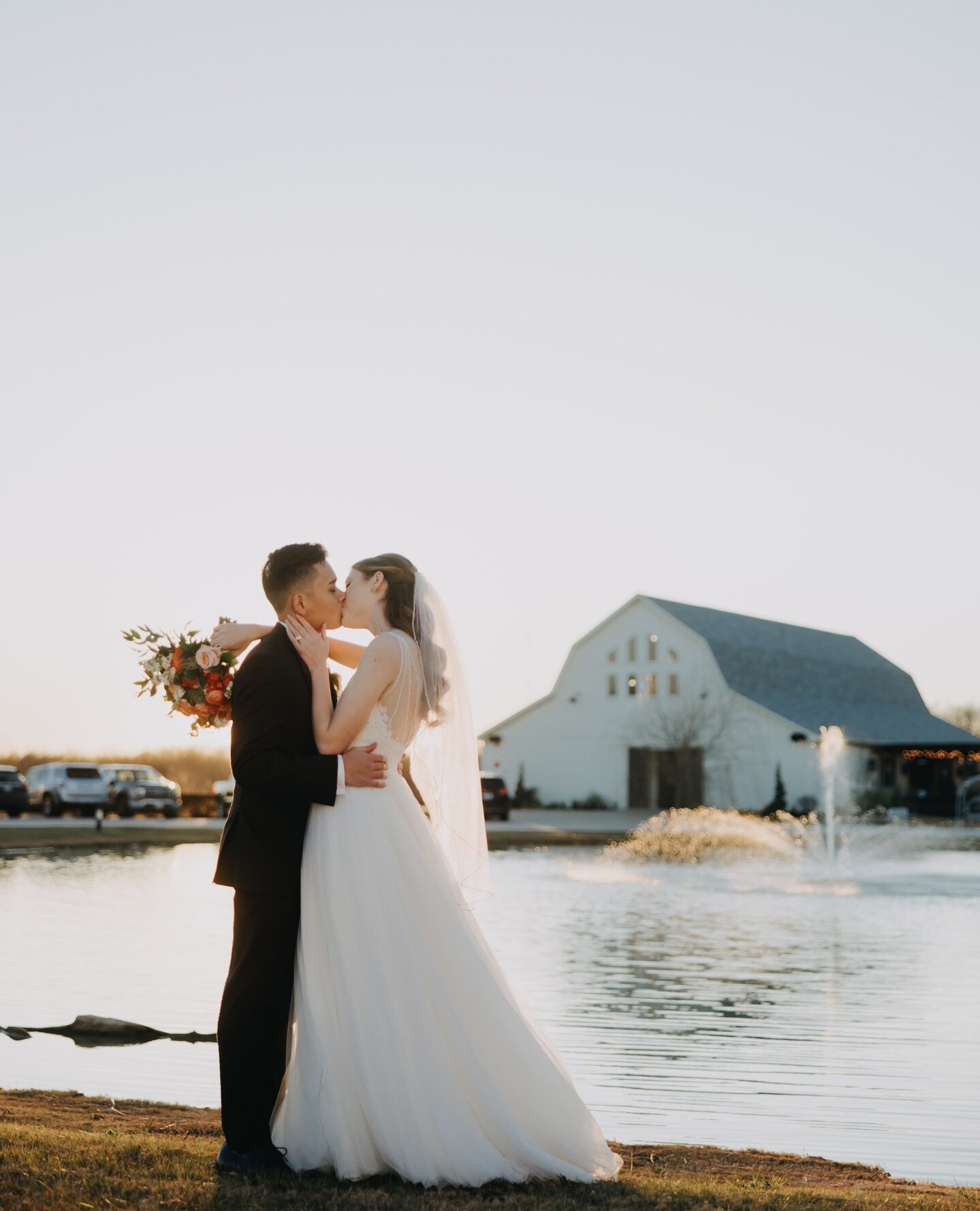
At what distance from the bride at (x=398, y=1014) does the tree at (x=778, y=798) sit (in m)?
40.2

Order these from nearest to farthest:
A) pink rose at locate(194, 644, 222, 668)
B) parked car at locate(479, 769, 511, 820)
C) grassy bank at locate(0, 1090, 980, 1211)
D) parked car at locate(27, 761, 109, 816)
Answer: grassy bank at locate(0, 1090, 980, 1211) → pink rose at locate(194, 644, 222, 668) → parked car at locate(27, 761, 109, 816) → parked car at locate(479, 769, 511, 820)

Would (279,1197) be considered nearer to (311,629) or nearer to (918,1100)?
(311,629)

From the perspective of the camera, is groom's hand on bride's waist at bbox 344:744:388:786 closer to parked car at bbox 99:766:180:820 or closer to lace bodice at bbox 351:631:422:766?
lace bodice at bbox 351:631:422:766

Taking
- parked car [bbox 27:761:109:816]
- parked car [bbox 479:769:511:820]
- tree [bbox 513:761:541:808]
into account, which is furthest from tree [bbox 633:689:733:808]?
parked car [bbox 27:761:109:816]

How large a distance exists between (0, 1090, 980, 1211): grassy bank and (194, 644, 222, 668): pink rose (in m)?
1.82

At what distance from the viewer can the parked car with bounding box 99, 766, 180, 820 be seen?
134 ft

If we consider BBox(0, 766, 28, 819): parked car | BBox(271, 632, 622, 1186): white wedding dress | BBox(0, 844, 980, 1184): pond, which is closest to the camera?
BBox(271, 632, 622, 1186): white wedding dress

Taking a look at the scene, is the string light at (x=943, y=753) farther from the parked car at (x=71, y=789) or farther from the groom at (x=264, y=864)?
the groom at (x=264, y=864)

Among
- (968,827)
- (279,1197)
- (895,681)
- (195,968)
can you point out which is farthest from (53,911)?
(895,681)

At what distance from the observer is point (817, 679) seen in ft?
186

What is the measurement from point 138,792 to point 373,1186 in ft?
123

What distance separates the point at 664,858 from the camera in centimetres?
2847

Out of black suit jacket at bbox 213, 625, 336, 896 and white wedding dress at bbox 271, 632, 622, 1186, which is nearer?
white wedding dress at bbox 271, 632, 622, 1186

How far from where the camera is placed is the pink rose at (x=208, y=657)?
221 inches
